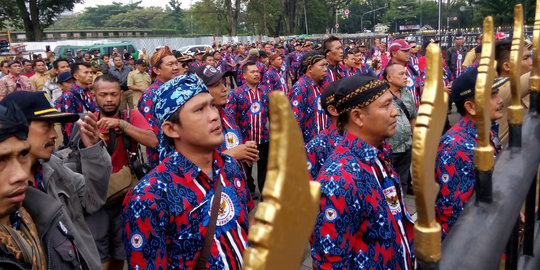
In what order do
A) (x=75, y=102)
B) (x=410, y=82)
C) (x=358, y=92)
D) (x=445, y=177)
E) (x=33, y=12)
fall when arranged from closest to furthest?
(x=358, y=92), (x=445, y=177), (x=75, y=102), (x=410, y=82), (x=33, y=12)

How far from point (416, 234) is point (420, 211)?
53 millimetres

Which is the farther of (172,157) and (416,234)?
(172,157)

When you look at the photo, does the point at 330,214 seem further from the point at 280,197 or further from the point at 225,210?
the point at 280,197

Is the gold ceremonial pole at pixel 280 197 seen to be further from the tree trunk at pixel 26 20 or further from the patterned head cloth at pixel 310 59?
the tree trunk at pixel 26 20

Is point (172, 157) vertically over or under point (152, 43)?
under

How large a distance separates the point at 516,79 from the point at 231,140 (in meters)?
3.09

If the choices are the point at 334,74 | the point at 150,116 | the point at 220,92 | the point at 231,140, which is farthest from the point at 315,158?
the point at 334,74

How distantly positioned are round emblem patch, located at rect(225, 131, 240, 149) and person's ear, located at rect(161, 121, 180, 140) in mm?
1821

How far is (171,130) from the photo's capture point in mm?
2123

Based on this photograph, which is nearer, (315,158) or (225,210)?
(225,210)

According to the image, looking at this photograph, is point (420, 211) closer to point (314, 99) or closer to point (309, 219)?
point (309, 219)

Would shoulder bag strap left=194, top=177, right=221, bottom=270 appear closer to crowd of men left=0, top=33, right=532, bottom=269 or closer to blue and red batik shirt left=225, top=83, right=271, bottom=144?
crowd of men left=0, top=33, right=532, bottom=269

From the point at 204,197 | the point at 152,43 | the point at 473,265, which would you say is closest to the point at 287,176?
the point at 473,265

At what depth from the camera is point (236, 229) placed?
2018 mm
